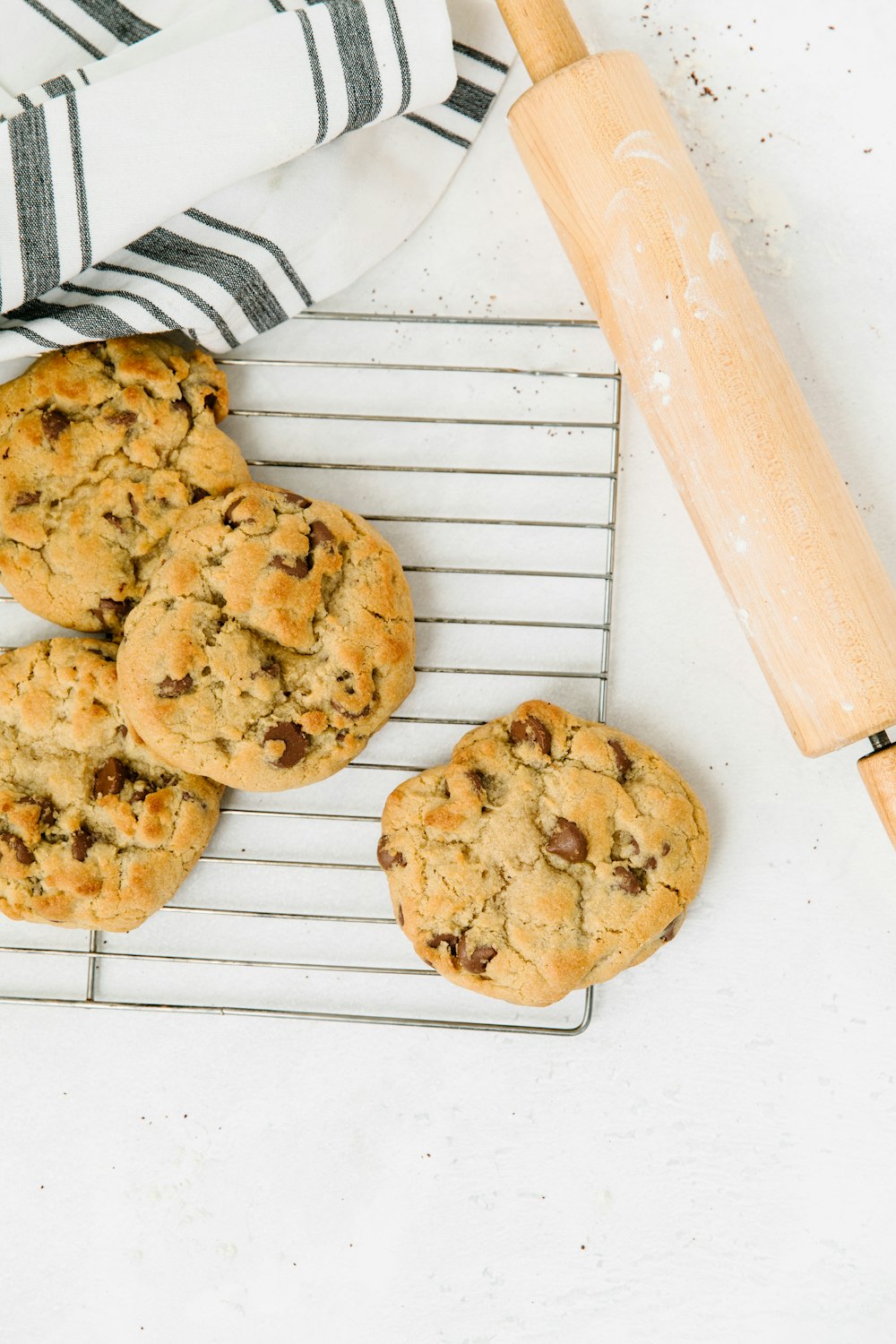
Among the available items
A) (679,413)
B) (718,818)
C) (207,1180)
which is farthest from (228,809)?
(679,413)

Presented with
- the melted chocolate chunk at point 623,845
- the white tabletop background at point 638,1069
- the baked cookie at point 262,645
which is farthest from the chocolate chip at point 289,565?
the melted chocolate chunk at point 623,845

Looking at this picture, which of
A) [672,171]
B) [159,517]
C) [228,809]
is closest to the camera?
[672,171]

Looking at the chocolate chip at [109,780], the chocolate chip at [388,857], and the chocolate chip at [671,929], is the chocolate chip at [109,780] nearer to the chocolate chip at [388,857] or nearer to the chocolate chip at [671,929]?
the chocolate chip at [388,857]

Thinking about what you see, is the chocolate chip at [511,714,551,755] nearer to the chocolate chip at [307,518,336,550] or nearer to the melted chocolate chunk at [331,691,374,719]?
the melted chocolate chunk at [331,691,374,719]

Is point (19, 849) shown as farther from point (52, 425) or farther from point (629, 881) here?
point (629, 881)

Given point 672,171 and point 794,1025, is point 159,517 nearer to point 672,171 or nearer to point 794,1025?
point 672,171

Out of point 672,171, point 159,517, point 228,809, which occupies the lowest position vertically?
point 228,809

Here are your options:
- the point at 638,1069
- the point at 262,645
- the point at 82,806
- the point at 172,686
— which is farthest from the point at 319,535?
the point at 638,1069

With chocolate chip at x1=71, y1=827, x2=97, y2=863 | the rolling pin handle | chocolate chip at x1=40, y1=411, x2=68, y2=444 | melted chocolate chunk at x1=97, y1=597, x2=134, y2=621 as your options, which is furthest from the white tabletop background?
melted chocolate chunk at x1=97, y1=597, x2=134, y2=621
